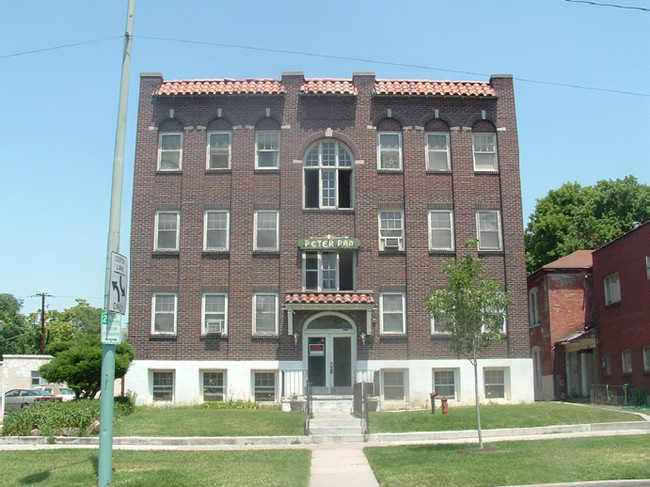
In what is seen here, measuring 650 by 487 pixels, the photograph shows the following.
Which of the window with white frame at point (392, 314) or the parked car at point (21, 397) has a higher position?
the window with white frame at point (392, 314)

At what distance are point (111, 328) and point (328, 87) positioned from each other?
18.6 meters

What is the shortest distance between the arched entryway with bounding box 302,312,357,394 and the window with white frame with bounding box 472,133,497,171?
8.39 meters

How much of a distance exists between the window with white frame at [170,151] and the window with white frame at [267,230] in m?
3.92

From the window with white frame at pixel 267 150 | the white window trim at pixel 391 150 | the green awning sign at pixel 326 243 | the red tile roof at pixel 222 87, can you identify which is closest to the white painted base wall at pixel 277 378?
the green awning sign at pixel 326 243

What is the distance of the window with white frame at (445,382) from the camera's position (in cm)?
2664

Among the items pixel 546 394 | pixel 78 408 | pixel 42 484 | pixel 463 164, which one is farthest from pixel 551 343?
pixel 42 484

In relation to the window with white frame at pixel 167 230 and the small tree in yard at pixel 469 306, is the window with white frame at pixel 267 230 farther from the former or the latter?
the small tree in yard at pixel 469 306

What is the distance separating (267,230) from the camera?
27266 mm

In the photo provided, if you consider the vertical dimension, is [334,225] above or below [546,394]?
above

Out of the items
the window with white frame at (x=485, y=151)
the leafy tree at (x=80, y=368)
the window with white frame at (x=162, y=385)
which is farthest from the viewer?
the window with white frame at (x=485, y=151)

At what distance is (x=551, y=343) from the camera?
3231 cm

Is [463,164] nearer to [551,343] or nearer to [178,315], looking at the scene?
[551,343]

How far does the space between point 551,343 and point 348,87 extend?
1530 centimetres

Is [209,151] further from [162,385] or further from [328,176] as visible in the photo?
[162,385]
